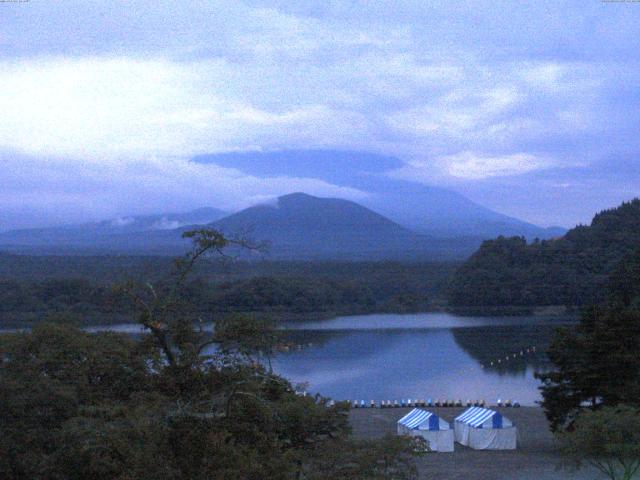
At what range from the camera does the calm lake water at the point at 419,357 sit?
21109 millimetres

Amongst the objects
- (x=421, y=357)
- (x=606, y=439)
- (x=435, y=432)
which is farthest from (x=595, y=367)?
(x=421, y=357)

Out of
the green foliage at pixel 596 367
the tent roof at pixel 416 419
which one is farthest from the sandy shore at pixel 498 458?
the green foliage at pixel 596 367

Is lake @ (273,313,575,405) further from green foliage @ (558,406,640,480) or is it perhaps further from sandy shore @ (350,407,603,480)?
green foliage @ (558,406,640,480)

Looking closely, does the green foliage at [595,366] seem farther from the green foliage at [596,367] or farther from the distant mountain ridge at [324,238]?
the distant mountain ridge at [324,238]

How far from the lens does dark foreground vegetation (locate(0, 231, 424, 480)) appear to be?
5.21m

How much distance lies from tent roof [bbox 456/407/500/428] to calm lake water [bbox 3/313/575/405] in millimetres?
3221

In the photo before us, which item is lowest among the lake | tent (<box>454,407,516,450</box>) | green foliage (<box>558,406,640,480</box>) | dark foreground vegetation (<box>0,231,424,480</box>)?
the lake

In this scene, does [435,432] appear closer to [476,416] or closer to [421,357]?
[476,416]

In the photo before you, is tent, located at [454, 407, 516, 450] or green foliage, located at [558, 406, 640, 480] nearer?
green foliage, located at [558, 406, 640, 480]

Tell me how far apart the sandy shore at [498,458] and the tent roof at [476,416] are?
42 cm

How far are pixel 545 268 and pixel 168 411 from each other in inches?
1482

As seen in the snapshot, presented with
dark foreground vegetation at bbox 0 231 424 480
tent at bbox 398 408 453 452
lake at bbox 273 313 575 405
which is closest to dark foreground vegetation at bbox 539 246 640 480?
tent at bbox 398 408 453 452

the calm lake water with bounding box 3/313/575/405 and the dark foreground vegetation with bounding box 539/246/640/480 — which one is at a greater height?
the dark foreground vegetation with bounding box 539/246/640/480

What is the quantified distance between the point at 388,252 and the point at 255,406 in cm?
7823
